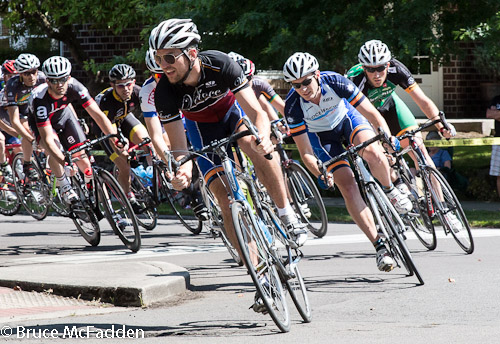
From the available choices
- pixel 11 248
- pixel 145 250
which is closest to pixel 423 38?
pixel 145 250

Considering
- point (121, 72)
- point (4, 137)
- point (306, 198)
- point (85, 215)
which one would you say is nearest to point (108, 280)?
point (85, 215)

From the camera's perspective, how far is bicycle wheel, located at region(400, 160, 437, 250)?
9.46 metres

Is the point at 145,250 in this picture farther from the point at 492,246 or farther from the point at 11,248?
the point at 492,246

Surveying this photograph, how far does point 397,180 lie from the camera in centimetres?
977

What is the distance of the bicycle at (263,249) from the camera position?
231 inches

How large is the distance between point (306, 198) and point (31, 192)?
524 cm

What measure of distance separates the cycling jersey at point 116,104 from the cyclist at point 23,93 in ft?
5.74

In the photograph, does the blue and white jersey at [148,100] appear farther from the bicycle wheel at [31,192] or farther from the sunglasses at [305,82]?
the bicycle wheel at [31,192]

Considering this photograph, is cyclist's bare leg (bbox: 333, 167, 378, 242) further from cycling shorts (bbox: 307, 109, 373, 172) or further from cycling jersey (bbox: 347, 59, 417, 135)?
cycling jersey (bbox: 347, 59, 417, 135)

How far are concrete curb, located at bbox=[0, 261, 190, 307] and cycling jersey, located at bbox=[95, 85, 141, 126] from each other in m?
3.40

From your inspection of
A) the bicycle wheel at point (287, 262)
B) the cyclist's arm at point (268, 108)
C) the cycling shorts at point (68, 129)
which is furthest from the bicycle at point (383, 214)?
the cycling shorts at point (68, 129)

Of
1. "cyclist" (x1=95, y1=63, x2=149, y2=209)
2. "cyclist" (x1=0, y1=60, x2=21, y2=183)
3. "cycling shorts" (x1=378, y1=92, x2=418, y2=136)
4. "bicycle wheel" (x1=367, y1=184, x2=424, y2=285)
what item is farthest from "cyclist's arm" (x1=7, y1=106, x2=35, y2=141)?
"bicycle wheel" (x1=367, y1=184, x2=424, y2=285)

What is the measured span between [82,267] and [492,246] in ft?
14.6

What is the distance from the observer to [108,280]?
7.58m
